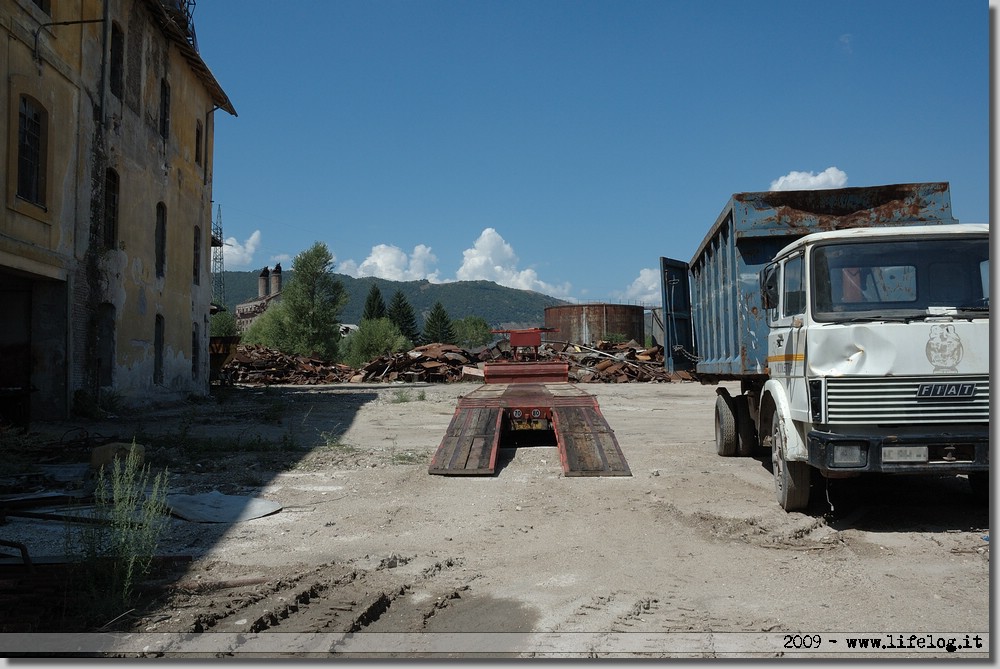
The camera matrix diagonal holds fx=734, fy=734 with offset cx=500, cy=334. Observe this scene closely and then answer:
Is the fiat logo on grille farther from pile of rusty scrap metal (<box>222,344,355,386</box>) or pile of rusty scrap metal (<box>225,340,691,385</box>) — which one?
pile of rusty scrap metal (<box>222,344,355,386</box>)

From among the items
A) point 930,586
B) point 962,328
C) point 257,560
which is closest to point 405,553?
point 257,560

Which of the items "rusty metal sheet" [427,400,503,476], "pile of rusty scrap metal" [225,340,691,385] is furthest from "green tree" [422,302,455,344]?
"rusty metal sheet" [427,400,503,476]

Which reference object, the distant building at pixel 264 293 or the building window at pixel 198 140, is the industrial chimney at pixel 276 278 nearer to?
the distant building at pixel 264 293

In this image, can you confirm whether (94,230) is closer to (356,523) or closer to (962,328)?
(356,523)

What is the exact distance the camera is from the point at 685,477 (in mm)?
8703

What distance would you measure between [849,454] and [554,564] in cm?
250

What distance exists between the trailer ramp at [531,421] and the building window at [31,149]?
30.2 ft

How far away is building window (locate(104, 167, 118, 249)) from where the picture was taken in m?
17.1

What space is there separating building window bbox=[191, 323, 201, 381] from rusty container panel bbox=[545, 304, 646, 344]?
36845 mm

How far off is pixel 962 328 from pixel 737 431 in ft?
14.9

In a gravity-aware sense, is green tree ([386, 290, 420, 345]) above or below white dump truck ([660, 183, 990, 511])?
above

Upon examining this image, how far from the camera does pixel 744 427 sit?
10094mm

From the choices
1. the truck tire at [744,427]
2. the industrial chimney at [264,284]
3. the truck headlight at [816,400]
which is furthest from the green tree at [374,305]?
the truck headlight at [816,400]

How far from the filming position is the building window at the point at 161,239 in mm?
20594
